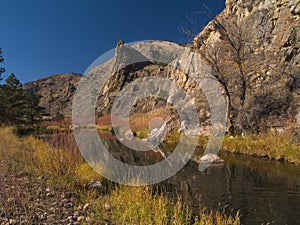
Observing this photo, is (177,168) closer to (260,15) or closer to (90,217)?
(90,217)

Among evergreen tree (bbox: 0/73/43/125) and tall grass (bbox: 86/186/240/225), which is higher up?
evergreen tree (bbox: 0/73/43/125)

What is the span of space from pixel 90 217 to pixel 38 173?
377 centimetres

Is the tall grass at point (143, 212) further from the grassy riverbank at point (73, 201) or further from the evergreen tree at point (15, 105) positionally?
the evergreen tree at point (15, 105)

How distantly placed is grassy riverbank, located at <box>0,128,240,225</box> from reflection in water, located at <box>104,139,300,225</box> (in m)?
0.72

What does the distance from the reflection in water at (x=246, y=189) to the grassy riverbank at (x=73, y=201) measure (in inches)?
28.5

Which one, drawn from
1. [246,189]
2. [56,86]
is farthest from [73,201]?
[56,86]

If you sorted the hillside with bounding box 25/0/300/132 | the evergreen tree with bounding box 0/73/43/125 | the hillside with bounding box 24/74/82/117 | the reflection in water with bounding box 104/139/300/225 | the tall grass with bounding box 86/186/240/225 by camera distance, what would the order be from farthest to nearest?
the hillside with bounding box 24/74/82/117 < the evergreen tree with bounding box 0/73/43/125 < the hillside with bounding box 25/0/300/132 < the reflection in water with bounding box 104/139/300/225 < the tall grass with bounding box 86/186/240/225

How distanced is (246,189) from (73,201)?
5229 millimetres

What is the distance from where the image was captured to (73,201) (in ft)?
19.9

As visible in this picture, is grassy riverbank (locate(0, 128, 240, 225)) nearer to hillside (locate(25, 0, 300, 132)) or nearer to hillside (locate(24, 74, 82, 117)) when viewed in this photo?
hillside (locate(25, 0, 300, 132))

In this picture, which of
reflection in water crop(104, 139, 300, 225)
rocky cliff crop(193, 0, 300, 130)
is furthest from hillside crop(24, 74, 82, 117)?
reflection in water crop(104, 139, 300, 225)

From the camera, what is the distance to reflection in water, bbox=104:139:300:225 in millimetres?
6297

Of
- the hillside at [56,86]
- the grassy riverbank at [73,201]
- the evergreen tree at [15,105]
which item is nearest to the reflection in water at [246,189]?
the grassy riverbank at [73,201]

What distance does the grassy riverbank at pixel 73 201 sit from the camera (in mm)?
4934
